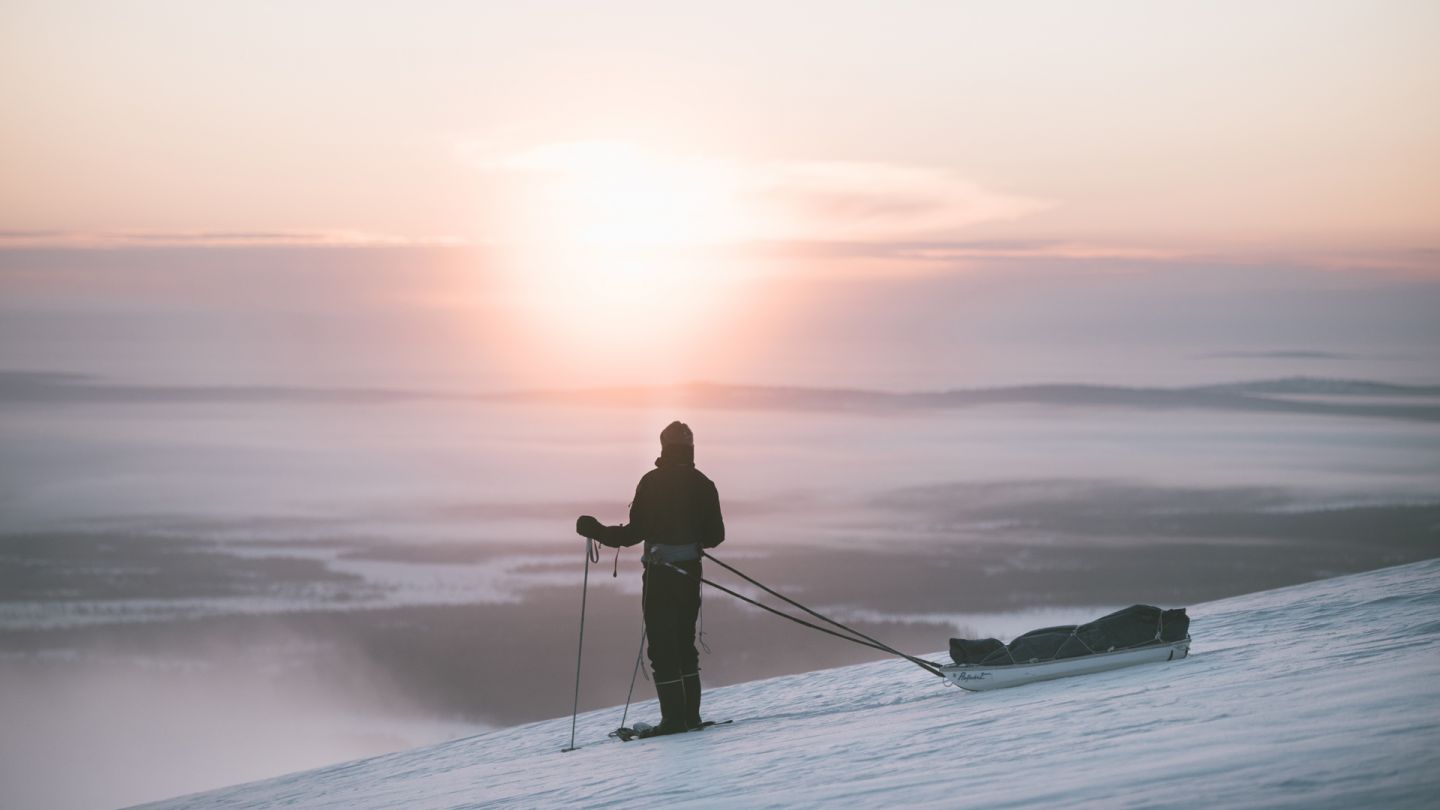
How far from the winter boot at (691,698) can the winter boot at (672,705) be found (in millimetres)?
39

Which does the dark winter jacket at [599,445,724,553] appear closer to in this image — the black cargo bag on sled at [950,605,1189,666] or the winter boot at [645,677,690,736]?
the winter boot at [645,677,690,736]

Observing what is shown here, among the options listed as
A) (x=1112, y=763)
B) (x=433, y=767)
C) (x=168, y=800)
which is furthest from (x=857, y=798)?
(x=168, y=800)

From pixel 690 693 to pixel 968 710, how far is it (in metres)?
2.35

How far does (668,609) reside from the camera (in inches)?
380

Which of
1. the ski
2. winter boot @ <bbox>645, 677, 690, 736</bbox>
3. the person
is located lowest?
the ski

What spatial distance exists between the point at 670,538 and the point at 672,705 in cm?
136

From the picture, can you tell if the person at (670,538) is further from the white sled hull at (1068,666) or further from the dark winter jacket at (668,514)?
the white sled hull at (1068,666)

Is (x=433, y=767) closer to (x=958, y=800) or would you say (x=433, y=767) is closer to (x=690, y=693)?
(x=690, y=693)

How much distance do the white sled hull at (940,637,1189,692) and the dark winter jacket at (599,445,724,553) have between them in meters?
2.25

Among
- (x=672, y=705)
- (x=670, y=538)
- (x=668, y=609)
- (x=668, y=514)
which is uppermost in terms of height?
(x=668, y=514)

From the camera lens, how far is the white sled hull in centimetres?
913

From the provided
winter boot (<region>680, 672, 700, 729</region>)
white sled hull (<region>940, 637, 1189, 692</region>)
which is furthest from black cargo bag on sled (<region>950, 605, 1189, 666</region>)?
winter boot (<region>680, 672, 700, 729</region>)

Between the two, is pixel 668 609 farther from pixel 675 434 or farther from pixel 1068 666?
pixel 1068 666

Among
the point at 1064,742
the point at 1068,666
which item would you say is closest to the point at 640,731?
the point at 1068,666
